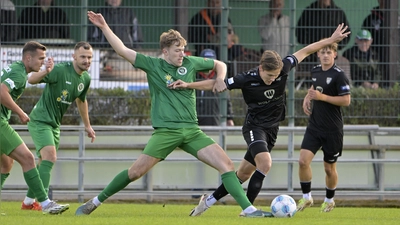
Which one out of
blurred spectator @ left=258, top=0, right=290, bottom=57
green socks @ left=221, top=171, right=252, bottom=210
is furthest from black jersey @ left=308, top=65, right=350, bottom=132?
green socks @ left=221, top=171, right=252, bottom=210

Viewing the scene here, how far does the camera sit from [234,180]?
10062 millimetres

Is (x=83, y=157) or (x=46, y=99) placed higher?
(x=46, y=99)

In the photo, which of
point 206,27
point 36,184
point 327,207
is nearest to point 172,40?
point 36,184

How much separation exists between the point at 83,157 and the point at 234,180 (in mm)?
5401

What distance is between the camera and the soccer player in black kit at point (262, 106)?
10.8m

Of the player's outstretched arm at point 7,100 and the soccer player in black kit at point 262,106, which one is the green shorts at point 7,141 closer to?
the player's outstretched arm at point 7,100

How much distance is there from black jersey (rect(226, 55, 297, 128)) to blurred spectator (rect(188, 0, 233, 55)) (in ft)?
12.8

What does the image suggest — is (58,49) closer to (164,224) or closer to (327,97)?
(327,97)

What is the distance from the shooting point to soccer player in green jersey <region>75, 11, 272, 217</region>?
1018 centimetres

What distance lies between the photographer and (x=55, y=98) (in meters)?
12.2

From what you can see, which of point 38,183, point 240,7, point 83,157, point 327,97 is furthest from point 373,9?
point 38,183

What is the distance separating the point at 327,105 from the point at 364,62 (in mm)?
2672

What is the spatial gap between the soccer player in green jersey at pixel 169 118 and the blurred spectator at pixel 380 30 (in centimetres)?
529

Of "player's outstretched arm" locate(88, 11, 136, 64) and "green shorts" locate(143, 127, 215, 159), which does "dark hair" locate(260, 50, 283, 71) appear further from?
"player's outstretched arm" locate(88, 11, 136, 64)
